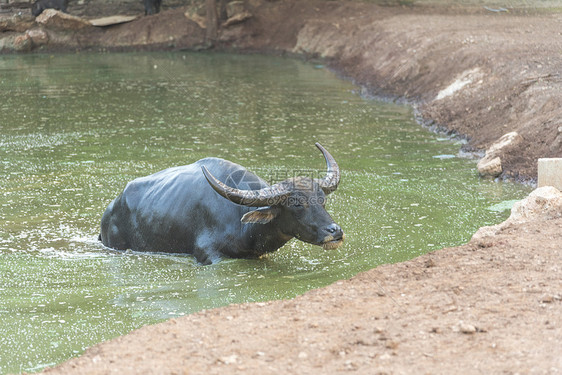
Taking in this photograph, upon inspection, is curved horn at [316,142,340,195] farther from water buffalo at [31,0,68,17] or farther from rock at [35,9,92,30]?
water buffalo at [31,0,68,17]

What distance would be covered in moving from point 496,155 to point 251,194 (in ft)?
18.8

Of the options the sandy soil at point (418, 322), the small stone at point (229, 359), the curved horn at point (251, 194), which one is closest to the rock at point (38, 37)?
the sandy soil at point (418, 322)

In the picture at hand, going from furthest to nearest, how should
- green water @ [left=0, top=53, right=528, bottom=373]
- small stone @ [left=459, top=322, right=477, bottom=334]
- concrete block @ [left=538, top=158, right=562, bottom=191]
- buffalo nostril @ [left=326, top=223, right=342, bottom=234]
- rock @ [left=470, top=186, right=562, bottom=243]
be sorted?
concrete block @ [left=538, top=158, right=562, bottom=191]
rock @ [left=470, top=186, right=562, bottom=243]
buffalo nostril @ [left=326, top=223, right=342, bottom=234]
green water @ [left=0, top=53, right=528, bottom=373]
small stone @ [left=459, top=322, right=477, bottom=334]

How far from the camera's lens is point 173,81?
2261 cm

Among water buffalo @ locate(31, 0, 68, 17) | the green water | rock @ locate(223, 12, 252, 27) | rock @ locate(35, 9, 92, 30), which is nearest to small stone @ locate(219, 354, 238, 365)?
the green water

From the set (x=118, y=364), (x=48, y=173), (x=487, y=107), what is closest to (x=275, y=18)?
(x=487, y=107)

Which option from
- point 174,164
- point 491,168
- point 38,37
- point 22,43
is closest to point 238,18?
point 38,37

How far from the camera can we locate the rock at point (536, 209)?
8.36 meters

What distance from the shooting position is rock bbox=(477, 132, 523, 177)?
1177 centimetres

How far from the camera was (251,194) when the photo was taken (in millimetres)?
7676

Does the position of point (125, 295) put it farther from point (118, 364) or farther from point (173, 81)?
point (173, 81)

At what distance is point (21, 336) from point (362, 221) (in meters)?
4.47

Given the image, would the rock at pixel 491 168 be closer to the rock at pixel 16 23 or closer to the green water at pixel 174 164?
the green water at pixel 174 164

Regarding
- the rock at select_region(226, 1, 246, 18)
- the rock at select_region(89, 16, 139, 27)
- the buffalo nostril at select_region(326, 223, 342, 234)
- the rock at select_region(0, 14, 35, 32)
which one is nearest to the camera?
the buffalo nostril at select_region(326, 223, 342, 234)
